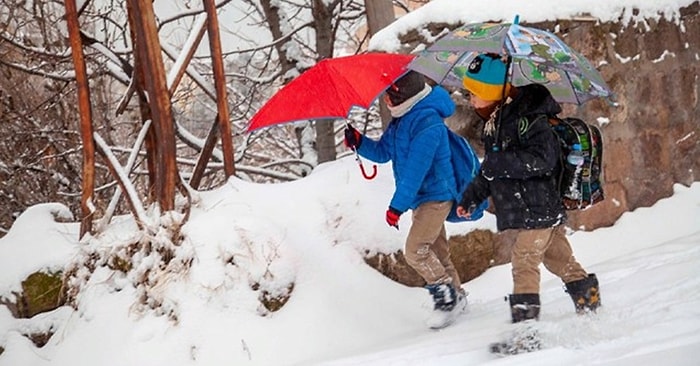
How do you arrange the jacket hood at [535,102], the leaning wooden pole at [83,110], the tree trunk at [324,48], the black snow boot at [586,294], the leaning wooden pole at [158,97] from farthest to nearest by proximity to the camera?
the tree trunk at [324,48] → the leaning wooden pole at [83,110] → the leaning wooden pole at [158,97] → the black snow boot at [586,294] → the jacket hood at [535,102]

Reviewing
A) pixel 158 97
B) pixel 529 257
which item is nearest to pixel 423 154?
pixel 529 257

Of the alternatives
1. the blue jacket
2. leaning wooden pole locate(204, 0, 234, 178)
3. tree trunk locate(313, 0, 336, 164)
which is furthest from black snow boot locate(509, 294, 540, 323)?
tree trunk locate(313, 0, 336, 164)

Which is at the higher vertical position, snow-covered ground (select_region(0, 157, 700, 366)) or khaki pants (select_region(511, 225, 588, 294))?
khaki pants (select_region(511, 225, 588, 294))

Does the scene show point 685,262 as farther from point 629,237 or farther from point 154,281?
point 154,281

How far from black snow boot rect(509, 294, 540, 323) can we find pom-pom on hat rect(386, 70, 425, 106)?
113 cm

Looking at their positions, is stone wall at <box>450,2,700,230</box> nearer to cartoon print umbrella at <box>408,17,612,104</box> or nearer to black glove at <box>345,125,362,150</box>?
black glove at <box>345,125,362,150</box>

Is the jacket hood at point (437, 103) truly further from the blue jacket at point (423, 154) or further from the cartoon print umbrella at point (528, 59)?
the cartoon print umbrella at point (528, 59)

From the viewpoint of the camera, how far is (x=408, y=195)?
10.0ft

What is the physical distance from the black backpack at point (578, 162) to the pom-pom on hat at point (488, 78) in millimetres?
277

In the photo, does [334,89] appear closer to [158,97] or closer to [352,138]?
[352,138]

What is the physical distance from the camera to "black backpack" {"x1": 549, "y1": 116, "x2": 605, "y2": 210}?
271 cm

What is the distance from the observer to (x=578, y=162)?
269 cm

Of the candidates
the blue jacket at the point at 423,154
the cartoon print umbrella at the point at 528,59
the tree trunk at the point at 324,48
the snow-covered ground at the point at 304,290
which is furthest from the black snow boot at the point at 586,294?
the tree trunk at the point at 324,48

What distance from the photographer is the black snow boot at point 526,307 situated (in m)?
2.76
